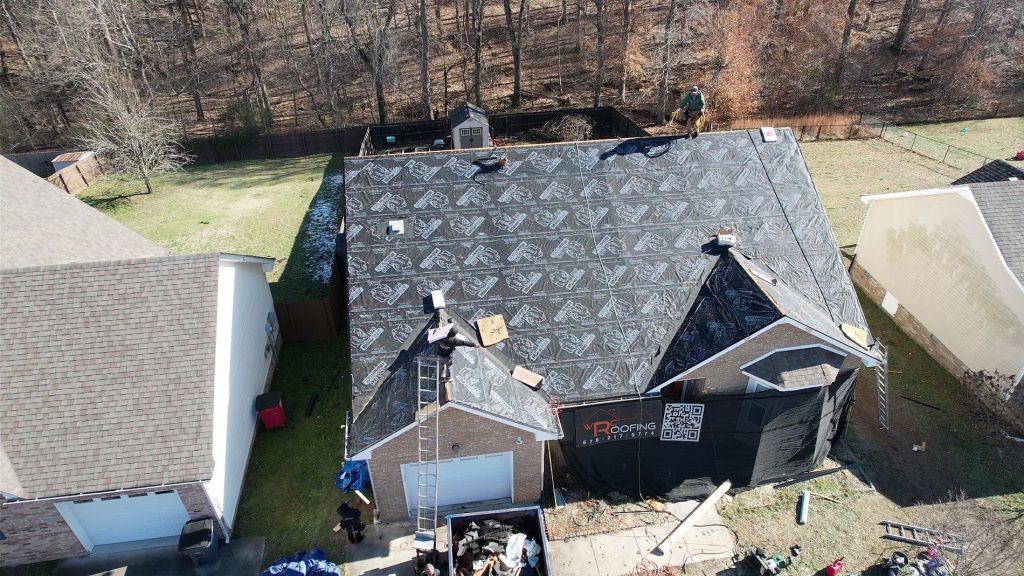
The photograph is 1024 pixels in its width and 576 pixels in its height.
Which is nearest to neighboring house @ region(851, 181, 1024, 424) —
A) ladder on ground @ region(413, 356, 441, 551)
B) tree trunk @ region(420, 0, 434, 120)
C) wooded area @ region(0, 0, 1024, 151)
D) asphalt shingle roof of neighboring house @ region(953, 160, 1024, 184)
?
asphalt shingle roof of neighboring house @ region(953, 160, 1024, 184)

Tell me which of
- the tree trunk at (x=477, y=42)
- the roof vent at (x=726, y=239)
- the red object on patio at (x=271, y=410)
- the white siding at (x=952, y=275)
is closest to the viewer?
the roof vent at (x=726, y=239)

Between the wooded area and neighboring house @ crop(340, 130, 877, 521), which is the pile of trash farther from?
the wooded area

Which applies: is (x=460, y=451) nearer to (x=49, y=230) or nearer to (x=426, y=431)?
(x=426, y=431)

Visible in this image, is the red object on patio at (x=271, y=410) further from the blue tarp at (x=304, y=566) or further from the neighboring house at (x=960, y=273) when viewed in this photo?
the neighboring house at (x=960, y=273)

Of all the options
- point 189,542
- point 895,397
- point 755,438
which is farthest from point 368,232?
point 895,397

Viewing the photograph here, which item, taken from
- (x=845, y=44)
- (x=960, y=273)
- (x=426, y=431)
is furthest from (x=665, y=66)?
(x=426, y=431)

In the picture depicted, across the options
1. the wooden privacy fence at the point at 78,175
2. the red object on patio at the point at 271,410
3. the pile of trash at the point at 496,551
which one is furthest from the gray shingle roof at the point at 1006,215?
the wooden privacy fence at the point at 78,175
